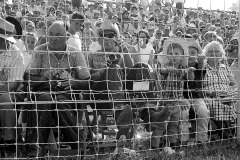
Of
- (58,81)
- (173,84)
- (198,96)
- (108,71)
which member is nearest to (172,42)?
(173,84)

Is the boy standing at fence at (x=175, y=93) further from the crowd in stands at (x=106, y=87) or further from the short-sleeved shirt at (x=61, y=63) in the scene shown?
the short-sleeved shirt at (x=61, y=63)

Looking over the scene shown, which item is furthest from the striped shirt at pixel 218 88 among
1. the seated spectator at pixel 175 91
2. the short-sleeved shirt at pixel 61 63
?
the short-sleeved shirt at pixel 61 63

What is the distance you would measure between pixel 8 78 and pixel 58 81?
0.54 meters

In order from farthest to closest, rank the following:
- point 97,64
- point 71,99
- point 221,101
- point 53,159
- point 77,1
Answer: point 77,1 → point 221,101 → point 97,64 → point 71,99 → point 53,159

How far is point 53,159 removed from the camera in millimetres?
4492

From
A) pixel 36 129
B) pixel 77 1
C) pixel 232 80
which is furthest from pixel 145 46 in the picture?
pixel 36 129

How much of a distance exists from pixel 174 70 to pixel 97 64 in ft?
3.11

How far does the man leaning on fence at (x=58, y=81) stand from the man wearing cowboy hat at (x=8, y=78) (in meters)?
0.17

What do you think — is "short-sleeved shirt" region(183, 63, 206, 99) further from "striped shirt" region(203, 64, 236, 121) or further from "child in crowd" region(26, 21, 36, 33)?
"child in crowd" region(26, 21, 36, 33)

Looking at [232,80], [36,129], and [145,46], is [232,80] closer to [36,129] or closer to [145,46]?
[145,46]

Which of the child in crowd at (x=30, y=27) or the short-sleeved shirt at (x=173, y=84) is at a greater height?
the child in crowd at (x=30, y=27)

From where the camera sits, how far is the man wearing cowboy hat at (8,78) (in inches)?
186

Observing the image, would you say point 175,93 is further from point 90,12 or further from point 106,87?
point 90,12

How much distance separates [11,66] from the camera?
4.95 m
